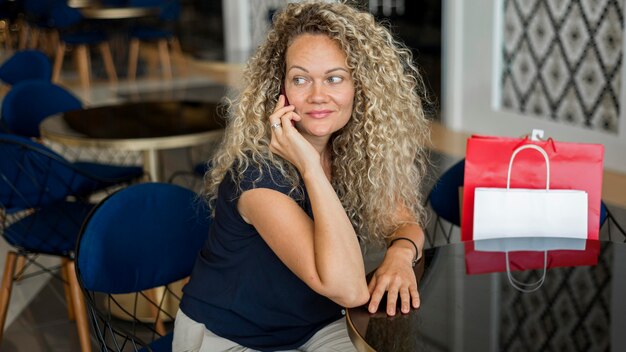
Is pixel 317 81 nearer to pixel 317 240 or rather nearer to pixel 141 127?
pixel 317 240

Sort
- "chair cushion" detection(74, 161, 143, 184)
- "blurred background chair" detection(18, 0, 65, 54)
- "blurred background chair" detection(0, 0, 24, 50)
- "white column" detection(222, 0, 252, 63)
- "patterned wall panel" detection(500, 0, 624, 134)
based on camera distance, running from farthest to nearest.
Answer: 1. "blurred background chair" detection(0, 0, 24, 50)
2. "white column" detection(222, 0, 252, 63)
3. "blurred background chair" detection(18, 0, 65, 54)
4. "patterned wall panel" detection(500, 0, 624, 134)
5. "chair cushion" detection(74, 161, 143, 184)

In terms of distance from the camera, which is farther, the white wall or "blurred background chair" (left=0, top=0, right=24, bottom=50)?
"blurred background chair" (left=0, top=0, right=24, bottom=50)

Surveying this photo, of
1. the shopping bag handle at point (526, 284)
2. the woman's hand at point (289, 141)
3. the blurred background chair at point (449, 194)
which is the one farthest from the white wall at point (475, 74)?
the woman's hand at point (289, 141)

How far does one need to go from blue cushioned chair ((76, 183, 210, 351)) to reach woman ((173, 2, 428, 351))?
275 millimetres

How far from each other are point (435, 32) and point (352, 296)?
4.98 m

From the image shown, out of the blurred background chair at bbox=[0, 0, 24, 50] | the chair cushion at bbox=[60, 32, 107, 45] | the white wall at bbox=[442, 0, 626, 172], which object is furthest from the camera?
the blurred background chair at bbox=[0, 0, 24, 50]

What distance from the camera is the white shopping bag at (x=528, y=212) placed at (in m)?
1.90

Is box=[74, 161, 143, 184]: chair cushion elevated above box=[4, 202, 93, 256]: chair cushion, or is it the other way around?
box=[74, 161, 143, 184]: chair cushion

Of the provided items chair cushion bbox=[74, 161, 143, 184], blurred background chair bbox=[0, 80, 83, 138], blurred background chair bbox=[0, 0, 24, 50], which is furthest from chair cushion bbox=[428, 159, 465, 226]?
blurred background chair bbox=[0, 0, 24, 50]

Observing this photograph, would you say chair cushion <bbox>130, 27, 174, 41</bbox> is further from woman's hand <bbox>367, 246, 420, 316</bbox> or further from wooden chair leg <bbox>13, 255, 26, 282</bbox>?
woman's hand <bbox>367, 246, 420, 316</bbox>

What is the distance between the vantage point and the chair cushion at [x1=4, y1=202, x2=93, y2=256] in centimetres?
277

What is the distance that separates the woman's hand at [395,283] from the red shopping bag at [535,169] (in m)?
0.31

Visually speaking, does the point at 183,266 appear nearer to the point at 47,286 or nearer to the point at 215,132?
the point at 215,132

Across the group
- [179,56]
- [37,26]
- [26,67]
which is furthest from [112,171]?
[179,56]
